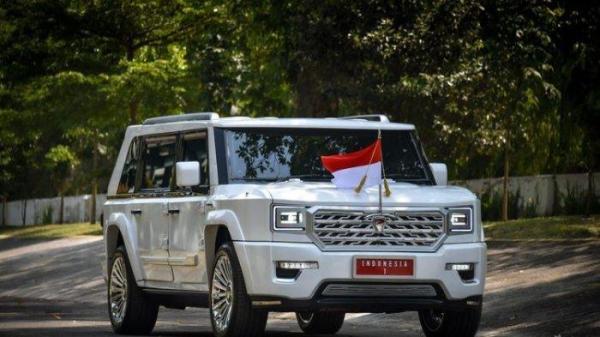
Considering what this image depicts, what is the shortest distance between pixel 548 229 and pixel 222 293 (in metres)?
12.0

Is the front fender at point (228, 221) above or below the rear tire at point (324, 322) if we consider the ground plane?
above

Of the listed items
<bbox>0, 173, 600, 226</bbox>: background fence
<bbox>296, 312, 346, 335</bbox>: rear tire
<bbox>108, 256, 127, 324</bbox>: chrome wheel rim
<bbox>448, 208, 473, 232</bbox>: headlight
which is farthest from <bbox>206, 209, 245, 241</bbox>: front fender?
<bbox>0, 173, 600, 226</bbox>: background fence

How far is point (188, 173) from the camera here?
47.9 ft

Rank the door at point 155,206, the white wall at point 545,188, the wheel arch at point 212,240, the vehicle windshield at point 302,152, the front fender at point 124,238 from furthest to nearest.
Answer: the white wall at point 545,188 < the front fender at point 124,238 < the door at point 155,206 < the vehicle windshield at point 302,152 < the wheel arch at point 212,240

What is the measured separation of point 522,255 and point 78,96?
56.0ft

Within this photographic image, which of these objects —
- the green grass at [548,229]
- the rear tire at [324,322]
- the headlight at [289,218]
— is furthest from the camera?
the green grass at [548,229]

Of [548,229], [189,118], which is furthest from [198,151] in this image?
[548,229]

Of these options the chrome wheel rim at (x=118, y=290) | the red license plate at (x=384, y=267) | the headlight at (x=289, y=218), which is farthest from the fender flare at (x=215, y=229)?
the chrome wheel rim at (x=118, y=290)

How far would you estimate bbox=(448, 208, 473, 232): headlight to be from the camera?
14.1 meters

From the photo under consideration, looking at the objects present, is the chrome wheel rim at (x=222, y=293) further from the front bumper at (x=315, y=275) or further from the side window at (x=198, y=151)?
the side window at (x=198, y=151)

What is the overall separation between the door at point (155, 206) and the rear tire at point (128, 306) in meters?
0.32

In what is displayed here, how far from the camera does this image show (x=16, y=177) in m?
→ 71.0

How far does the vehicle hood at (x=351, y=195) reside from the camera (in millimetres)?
13742

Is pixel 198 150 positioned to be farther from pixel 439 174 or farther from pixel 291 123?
pixel 439 174
